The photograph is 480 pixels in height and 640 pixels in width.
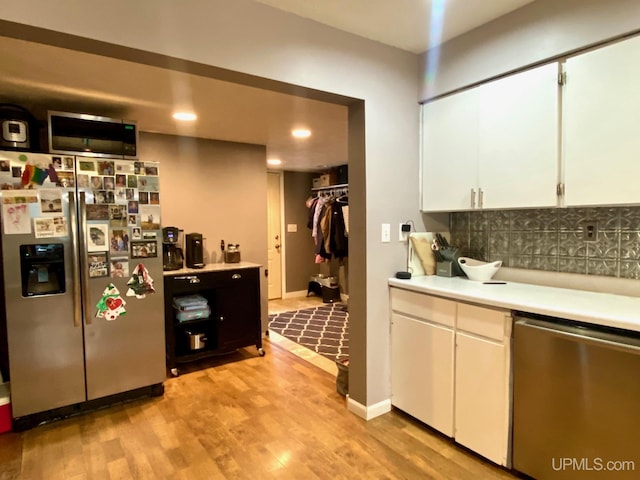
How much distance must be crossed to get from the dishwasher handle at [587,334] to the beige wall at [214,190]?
300 centimetres

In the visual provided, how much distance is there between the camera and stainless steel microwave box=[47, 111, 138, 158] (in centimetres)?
261

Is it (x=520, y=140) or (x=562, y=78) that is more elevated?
(x=562, y=78)

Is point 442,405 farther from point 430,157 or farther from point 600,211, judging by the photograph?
point 430,157

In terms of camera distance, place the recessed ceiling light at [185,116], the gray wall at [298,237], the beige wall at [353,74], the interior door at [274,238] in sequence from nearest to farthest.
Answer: the beige wall at [353,74] < the recessed ceiling light at [185,116] < the interior door at [274,238] < the gray wall at [298,237]

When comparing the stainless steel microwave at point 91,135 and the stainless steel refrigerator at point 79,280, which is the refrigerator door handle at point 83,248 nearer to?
the stainless steel refrigerator at point 79,280

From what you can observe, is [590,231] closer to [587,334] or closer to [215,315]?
[587,334]

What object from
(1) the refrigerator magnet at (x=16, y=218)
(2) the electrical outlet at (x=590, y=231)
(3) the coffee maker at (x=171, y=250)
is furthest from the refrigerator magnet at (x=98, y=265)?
(2) the electrical outlet at (x=590, y=231)

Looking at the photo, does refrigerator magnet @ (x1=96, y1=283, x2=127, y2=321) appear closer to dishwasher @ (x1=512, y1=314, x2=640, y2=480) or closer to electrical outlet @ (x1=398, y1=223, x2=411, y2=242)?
electrical outlet @ (x1=398, y1=223, x2=411, y2=242)

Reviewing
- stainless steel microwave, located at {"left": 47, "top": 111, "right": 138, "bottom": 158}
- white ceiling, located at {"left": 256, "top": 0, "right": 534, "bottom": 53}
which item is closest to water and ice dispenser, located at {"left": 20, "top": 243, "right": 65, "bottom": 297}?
stainless steel microwave, located at {"left": 47, "top": 111, "right": 138, "bottom": 158}

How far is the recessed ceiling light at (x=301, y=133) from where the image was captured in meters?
3.62

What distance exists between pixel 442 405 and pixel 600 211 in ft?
4.56

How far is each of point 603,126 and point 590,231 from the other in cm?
61

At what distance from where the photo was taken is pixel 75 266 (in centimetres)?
250

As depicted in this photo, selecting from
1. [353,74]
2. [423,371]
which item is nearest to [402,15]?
[353,74]
